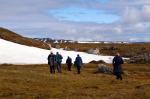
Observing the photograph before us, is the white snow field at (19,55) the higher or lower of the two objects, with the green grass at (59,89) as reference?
higher

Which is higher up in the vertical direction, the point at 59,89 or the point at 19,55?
the point at 19,55

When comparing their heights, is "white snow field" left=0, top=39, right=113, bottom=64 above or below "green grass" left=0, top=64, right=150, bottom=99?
above

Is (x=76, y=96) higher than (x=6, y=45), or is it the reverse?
(x=6, y=45)

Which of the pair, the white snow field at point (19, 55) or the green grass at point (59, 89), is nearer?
the green grass at point (59, 89)

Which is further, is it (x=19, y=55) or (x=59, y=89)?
(x=19, y=55)

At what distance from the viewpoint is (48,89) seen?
39.7 m

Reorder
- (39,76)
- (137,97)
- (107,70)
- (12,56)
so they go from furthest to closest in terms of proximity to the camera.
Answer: (12,56) < (107,70) < (39,76) < (137,97)

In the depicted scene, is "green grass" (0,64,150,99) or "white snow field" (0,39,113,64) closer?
"green grass" (0,64,150,99)

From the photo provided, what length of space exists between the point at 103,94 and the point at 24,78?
13827 mm

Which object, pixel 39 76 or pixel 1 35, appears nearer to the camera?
pixel 39 76

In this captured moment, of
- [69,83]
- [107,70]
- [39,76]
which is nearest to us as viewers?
[69,83]

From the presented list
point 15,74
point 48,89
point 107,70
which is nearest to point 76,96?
point 48,89

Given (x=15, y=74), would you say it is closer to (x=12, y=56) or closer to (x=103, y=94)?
(x=103, y=94)

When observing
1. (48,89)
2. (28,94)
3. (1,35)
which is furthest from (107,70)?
(1,35)
